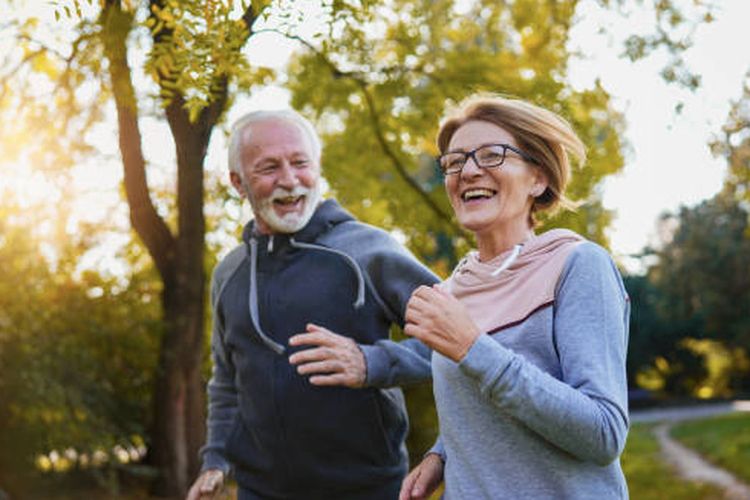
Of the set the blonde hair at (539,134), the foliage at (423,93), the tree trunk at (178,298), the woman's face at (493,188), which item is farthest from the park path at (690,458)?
the woman's face at (493,188)

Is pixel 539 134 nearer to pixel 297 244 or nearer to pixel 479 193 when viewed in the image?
pixel 479 193

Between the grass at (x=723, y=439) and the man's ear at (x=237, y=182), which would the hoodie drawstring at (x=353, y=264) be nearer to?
the man's ear at (x=237, y=182)

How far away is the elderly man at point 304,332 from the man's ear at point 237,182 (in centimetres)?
2

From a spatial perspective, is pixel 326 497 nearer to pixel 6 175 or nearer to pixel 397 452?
pixel 397 452

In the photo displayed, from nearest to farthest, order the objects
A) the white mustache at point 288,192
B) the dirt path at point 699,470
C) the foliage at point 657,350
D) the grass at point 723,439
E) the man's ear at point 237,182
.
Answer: the white mustache at point 288,192 < the man's ear at point 237,182 < the dirt path at point 699,470 < the grass at point 723,439 < the foliage at point 657,350

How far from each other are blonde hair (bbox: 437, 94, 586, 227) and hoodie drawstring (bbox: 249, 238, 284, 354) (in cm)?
114

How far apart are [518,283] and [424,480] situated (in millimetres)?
651

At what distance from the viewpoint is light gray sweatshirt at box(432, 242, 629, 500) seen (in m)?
2.16

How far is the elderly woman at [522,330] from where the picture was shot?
7.15 feet

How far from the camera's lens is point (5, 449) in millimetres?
11133

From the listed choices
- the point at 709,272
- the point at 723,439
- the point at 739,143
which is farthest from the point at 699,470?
the point at 709,272

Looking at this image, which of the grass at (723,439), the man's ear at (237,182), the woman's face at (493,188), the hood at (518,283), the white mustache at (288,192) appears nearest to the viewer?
the hood at (518,283)

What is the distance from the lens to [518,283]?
2.38 metres

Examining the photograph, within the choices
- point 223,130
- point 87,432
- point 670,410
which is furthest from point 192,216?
point 670,410
